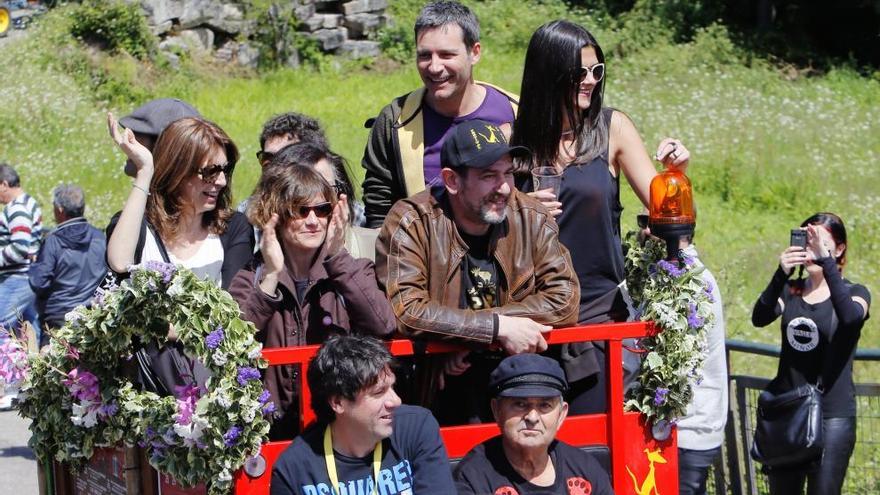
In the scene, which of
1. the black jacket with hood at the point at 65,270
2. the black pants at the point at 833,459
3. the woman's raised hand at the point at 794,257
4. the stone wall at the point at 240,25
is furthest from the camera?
the stone wall at the point at 240,25

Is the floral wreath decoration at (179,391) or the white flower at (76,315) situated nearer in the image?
the floral wreath decoration at (179,391)

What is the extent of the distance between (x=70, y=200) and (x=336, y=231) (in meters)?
5.92

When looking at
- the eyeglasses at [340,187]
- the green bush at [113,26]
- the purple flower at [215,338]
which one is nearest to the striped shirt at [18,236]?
the eyeglasses at [340,187]

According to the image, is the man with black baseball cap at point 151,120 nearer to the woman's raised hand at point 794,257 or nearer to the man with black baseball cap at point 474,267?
the man with black baseball cap at point 474,267

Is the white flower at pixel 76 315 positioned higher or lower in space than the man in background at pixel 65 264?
higher

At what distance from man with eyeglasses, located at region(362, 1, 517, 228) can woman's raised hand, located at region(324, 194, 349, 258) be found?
73 cm

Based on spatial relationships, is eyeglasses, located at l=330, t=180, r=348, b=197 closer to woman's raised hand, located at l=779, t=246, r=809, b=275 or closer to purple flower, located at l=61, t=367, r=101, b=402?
purple flower, located at l=61, t=367, r=101, b=402

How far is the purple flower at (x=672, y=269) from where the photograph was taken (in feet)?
17.0

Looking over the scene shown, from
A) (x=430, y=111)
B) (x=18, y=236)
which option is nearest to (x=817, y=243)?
(x=430, y=111)

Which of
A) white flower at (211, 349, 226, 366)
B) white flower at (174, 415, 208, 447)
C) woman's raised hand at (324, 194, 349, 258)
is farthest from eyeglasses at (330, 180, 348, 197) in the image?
white flower at (174, 415, 208, 447)

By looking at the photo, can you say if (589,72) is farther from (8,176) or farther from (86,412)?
(8,176)

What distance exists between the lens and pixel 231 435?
14.8 feet

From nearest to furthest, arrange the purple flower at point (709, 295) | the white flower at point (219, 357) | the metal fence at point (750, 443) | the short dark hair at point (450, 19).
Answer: the white flower at point (219, 357) → the purple flower at point (709, 295) → the short dark hair at point (450, 19) → the metal fence at point (750, 443)

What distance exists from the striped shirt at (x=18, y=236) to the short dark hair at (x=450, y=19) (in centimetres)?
619
